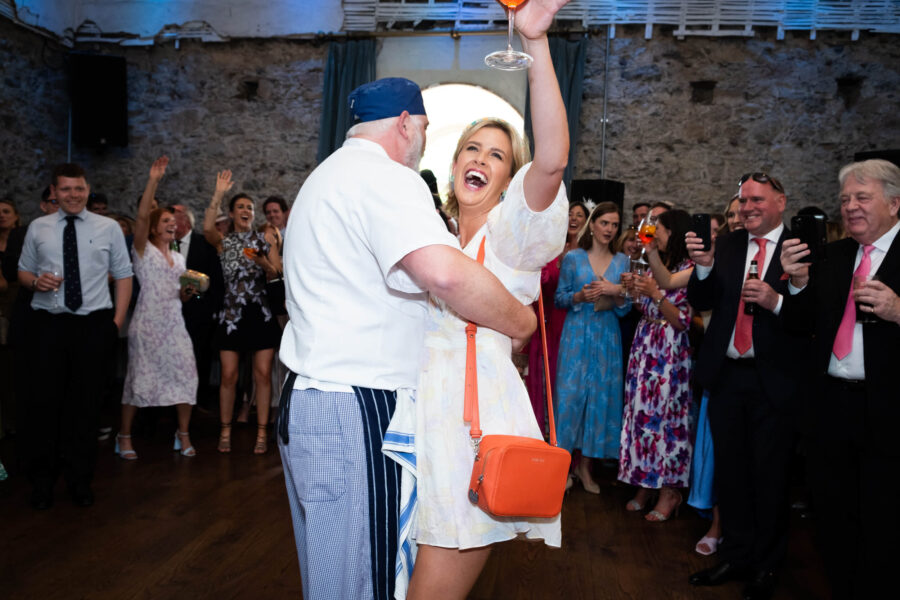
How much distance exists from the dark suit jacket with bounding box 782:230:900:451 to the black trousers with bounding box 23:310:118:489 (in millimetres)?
3402

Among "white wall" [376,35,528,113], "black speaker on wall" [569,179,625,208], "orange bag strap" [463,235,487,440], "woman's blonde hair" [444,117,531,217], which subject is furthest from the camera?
"white wall" [376,35,528,113]

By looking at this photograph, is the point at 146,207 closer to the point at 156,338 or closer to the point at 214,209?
the point at 156,338

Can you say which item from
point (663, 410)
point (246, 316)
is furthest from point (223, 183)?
point (663, 410)

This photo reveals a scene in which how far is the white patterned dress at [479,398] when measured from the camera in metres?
1.40

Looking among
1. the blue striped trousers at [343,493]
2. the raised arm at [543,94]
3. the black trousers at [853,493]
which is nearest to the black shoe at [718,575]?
the black trousers at [853,493]

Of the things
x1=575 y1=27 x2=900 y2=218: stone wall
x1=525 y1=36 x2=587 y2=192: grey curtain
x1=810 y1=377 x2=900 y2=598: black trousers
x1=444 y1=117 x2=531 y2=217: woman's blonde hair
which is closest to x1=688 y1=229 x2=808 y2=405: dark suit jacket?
x1=810 y1=377 x2=900 y2=598: black trousers

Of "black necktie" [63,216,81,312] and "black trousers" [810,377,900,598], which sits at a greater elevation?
"black necktie" [63,216,81,312]

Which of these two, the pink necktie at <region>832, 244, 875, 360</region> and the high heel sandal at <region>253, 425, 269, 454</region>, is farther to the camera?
the high heel sandal at <region>253, 425, 269, 454</region>

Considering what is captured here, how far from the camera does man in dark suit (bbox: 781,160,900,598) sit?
2324 millimetres

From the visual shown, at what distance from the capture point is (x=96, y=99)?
8.95m

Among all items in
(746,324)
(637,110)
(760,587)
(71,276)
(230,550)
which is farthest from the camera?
(637,110)

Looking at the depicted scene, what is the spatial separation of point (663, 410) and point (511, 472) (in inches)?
111

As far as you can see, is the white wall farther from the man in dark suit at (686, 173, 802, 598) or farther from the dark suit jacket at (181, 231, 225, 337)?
the man in dark suit at (686, 173, 802, 598)

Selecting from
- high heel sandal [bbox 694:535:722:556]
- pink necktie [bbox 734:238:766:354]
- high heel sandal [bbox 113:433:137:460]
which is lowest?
high heel sandal [bbox 113:433:137:460]
